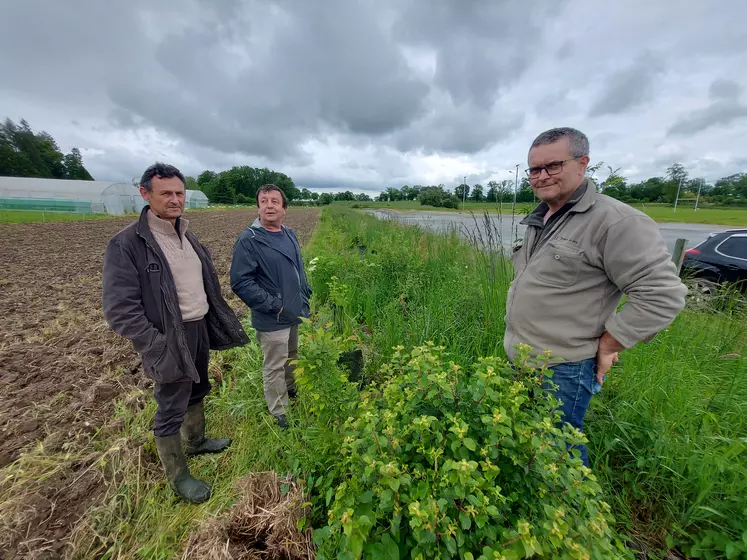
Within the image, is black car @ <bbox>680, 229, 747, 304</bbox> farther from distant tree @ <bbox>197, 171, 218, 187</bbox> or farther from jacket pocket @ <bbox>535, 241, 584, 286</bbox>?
distant tree @ <bbox>197, 171, 218, 187</bbox>

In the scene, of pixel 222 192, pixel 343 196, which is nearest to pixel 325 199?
pixel 343 196

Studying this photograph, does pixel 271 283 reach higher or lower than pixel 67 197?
lower

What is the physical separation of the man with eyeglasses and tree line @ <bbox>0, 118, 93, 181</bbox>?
86.1 meters

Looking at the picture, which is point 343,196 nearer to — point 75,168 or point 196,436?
point 75,168

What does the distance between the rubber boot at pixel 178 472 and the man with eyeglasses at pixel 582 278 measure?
7.78ft

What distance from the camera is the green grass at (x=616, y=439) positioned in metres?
1.75

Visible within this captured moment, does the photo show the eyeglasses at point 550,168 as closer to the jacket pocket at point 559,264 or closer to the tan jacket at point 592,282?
the tan jacket at point 592,282

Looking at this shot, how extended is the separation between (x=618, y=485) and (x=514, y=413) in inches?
62.1

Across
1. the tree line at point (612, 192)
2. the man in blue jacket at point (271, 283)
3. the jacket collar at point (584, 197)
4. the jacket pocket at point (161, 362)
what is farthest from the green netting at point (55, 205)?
the jacket collar at point (584, 197)

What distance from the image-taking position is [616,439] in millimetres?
2002

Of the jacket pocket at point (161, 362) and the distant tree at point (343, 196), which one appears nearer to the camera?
the jacket pocket at point (161, 362)

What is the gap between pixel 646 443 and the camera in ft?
6.88

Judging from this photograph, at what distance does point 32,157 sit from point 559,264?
93.9 meters

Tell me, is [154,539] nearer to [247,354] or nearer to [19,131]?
[247,354]
